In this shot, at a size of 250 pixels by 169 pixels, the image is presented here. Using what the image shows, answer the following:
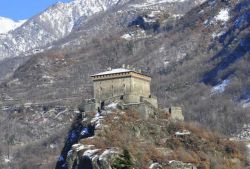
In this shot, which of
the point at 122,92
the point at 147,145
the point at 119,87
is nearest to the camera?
the point at 147,145

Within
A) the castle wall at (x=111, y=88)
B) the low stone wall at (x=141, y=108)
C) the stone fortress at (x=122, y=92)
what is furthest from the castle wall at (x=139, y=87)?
the low stone wall at (x=141, y=108)

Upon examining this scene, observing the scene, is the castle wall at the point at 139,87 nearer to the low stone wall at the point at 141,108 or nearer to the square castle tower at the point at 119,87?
the square castle tower at the point at 119,87

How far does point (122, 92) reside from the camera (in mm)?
131625

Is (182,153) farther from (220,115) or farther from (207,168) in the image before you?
(220,115)

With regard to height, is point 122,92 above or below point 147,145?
above

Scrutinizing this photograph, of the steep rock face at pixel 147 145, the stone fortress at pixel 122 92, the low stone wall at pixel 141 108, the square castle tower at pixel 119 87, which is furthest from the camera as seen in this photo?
the square castle tower at pixel 119 87

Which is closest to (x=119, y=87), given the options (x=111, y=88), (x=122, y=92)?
(x=111, y=88)

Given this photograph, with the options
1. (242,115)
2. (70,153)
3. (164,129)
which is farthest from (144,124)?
(242,115)

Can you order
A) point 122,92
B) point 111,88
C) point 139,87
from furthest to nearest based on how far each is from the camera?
point 139,87 < point 111,88 < point 122,92

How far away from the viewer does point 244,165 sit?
125 metres

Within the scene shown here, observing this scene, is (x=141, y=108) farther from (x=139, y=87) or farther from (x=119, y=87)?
(x=139, y=87)

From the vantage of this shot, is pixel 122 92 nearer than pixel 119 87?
Yes

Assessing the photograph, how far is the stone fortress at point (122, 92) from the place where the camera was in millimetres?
129250

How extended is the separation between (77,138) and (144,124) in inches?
425
